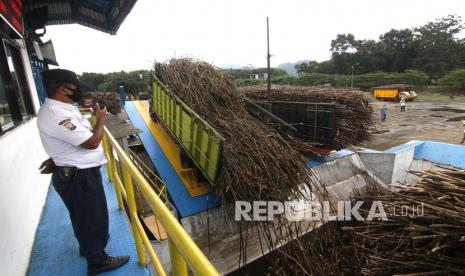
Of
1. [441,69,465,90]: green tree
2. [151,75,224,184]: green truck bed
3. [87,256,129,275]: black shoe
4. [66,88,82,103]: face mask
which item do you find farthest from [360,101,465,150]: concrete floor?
[441,69,465,90]: green tree

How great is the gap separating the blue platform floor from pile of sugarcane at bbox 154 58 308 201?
2.07 meters

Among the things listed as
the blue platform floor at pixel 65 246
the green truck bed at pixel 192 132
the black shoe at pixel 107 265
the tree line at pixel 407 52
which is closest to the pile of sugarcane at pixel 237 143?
the green truck bed at pixel 192 132

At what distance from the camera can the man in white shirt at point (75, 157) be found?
1.89 meters

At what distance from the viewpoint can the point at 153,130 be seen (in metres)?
8.98

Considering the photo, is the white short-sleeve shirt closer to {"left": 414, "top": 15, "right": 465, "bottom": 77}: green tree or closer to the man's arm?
the man's arm

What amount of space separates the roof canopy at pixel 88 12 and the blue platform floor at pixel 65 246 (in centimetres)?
494

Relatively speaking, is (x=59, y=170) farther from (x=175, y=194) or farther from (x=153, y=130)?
(x=153, y=130)

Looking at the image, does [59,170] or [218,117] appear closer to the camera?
[59,170]

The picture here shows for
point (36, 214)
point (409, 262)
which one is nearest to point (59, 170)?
point (36, 214)

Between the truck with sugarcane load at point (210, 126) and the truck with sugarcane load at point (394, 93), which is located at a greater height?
the truck with sugarcane load at point (210, 126)

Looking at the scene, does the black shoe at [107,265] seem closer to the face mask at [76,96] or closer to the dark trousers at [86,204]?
the dark trousers at [86,204]

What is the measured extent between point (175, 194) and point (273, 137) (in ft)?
8.62

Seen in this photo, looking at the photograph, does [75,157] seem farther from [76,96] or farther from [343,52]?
[343,52]

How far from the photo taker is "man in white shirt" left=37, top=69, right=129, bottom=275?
1.89 metres
